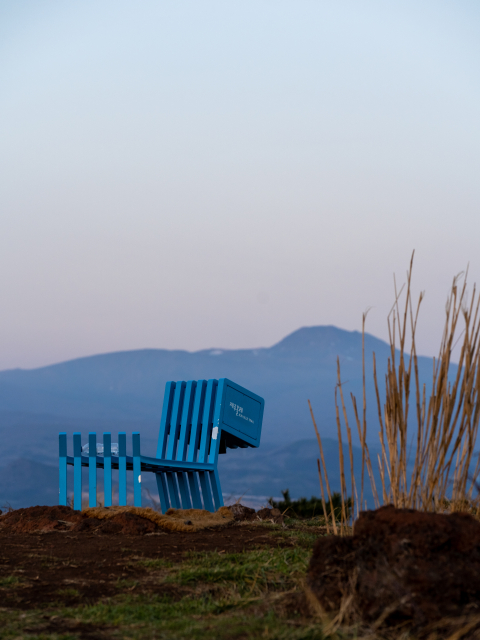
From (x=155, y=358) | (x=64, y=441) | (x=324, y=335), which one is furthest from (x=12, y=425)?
(x=64, y=441)

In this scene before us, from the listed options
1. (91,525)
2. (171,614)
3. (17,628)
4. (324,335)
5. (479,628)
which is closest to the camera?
(479,628)

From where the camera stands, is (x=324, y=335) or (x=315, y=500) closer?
(x=315, y=500)

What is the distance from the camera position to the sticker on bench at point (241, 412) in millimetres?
6973

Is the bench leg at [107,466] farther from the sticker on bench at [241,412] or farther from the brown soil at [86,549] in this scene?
the sticker on bench at [241,412]

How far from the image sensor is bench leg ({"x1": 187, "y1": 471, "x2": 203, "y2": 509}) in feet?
22.5

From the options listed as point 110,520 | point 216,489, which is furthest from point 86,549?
point 216,489

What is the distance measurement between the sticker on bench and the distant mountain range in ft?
279

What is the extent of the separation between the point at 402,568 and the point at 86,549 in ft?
8.21

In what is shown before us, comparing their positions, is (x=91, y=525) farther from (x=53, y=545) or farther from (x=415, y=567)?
(x=415, y=567)

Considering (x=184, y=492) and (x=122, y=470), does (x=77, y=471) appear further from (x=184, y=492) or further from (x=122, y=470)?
(x=184, y=492)

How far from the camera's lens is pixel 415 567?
94.7 inches

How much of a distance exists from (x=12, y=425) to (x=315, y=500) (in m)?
106

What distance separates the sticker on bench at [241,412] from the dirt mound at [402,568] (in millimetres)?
4232

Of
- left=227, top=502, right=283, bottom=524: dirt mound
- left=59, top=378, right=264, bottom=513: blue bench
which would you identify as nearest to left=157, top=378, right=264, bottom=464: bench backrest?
left=59, top=378, right=264, bottom=513: blue bench
